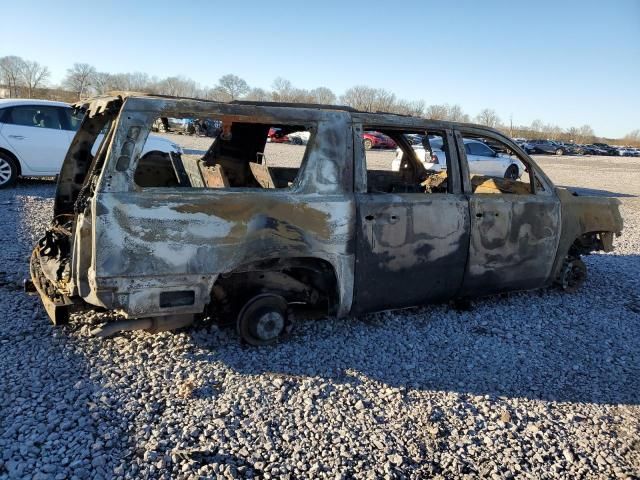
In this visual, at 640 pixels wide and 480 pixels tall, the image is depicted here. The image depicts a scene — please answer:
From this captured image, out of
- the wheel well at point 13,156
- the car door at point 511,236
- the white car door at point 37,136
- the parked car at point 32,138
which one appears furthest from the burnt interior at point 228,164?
the wheel well at point 13,156

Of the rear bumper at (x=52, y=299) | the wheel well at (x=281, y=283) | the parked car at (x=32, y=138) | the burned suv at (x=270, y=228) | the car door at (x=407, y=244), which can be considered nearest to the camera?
the burned suv at (x=270, y=228)

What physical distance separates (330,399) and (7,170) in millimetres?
9326

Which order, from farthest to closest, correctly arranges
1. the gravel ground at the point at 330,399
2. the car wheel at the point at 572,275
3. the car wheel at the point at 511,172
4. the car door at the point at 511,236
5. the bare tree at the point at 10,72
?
the bare tree at the point at 10,72 < the car wheel at the point at 511,172 < the car wheel at the point at 572,275 < the car door at the point at 511,236 < the gravel ground at the point at 330,399

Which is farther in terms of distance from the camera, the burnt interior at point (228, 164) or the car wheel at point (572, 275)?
the car wheel at point (572, 275)

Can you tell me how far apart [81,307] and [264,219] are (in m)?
1.49

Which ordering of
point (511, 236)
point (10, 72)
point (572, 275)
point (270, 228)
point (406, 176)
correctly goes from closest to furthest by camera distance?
1. point (270, 228)
2. point (511, 236)
3. point (406, 176)
4. point (572, 275)
5. point (10, 72)

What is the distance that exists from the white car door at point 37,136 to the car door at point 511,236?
28.4 feet

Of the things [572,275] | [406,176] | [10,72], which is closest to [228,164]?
[406,176]

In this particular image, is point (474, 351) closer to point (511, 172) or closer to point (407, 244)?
point (407, 244)

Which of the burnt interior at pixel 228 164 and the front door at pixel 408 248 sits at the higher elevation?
the burnt interior at pixel 228 164

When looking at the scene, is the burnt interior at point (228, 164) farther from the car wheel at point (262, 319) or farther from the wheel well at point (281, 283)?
the car wheel at point (262, 319)

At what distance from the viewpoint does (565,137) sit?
9325 centimetres

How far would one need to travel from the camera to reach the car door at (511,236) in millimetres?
4570

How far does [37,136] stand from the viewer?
9797mm
